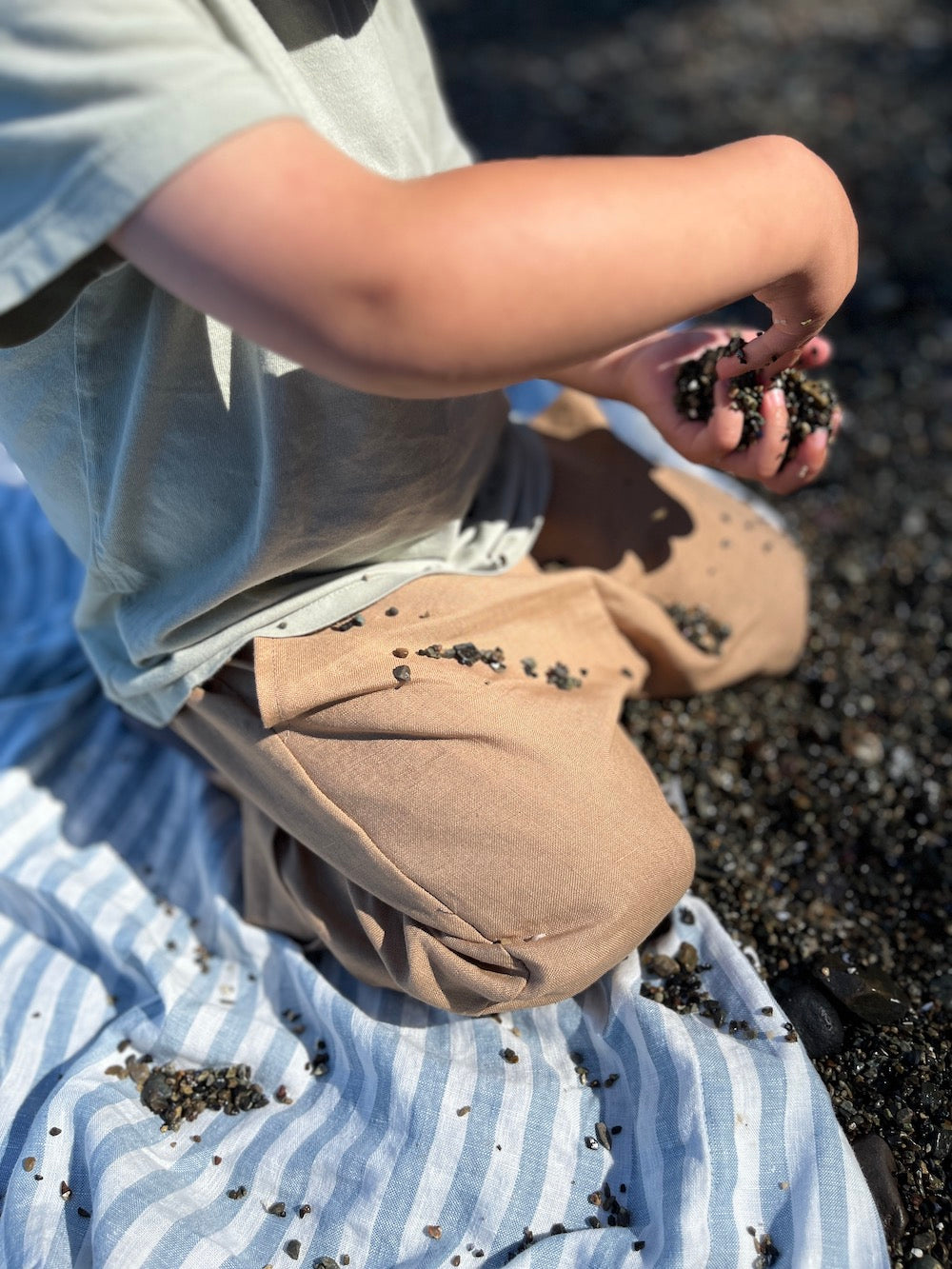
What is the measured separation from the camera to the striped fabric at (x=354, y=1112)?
1131mm

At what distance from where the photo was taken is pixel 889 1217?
1137 millimetres

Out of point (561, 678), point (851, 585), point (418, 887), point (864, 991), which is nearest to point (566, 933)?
point (418, 887)

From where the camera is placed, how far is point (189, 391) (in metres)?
1.03

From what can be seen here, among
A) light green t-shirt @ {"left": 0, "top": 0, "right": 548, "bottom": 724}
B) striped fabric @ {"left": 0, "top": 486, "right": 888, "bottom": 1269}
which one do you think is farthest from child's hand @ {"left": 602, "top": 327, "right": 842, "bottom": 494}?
striped fabric @ {"left": 0, "top": 486, "right": 888, "bottom": 1269}

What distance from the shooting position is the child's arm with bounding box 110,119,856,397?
721 millimetres

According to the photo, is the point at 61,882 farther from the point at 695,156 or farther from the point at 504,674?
the point at 695,156

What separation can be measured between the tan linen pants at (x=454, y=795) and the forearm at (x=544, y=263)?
0.46 meters

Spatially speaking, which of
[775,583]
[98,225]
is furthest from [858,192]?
[98,225]

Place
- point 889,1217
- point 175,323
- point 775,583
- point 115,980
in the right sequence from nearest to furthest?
point 175,323 → point 889,1217 → point 115,980 → point 775,583

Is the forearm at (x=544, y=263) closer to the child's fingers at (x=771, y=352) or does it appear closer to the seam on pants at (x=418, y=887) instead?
the child's fingers at (x=771, y=352)

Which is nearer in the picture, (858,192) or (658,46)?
(858,192)

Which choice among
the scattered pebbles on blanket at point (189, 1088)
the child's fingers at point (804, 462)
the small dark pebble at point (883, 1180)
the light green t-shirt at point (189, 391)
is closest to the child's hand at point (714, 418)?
the child's fingers at point (804, 462)

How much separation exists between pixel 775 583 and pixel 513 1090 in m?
0.93

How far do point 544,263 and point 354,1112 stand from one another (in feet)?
3.52
